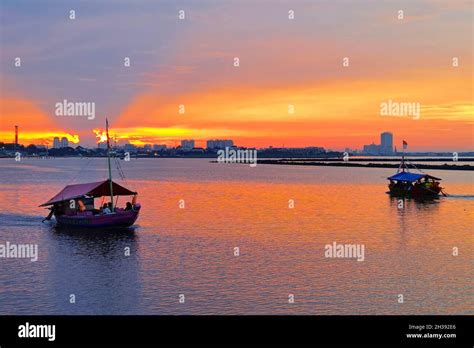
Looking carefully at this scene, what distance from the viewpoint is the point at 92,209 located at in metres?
53.8

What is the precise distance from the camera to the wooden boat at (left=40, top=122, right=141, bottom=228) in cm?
4953

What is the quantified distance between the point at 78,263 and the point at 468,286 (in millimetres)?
22414

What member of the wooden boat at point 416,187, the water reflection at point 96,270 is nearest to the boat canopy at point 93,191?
the water reflection at point 96,270

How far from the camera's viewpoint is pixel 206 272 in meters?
32.6

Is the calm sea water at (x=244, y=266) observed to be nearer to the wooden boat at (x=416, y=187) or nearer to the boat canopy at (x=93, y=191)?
the boat canopy at (x=93, y=191)

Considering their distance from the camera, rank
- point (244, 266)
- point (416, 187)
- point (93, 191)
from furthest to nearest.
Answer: point (416, 187), point (93, 191), point (244, 266)

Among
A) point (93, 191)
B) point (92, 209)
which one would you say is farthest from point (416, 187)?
point (93, 191)

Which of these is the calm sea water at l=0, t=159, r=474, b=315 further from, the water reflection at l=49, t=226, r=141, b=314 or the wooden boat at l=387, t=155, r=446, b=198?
the wooden boat at l=387, t=155, r=446, b=198

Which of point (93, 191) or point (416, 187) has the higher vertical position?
point (93, 191)

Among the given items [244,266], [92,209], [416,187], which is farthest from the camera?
[416,187]

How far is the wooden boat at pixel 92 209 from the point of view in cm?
4953

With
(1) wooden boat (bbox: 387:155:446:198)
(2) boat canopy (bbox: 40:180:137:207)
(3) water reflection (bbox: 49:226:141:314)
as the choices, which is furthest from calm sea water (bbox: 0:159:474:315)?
(1) wooden boat (bbox: 387:155:446:198)

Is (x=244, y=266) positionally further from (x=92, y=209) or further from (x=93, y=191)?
(x=92, y=209)
